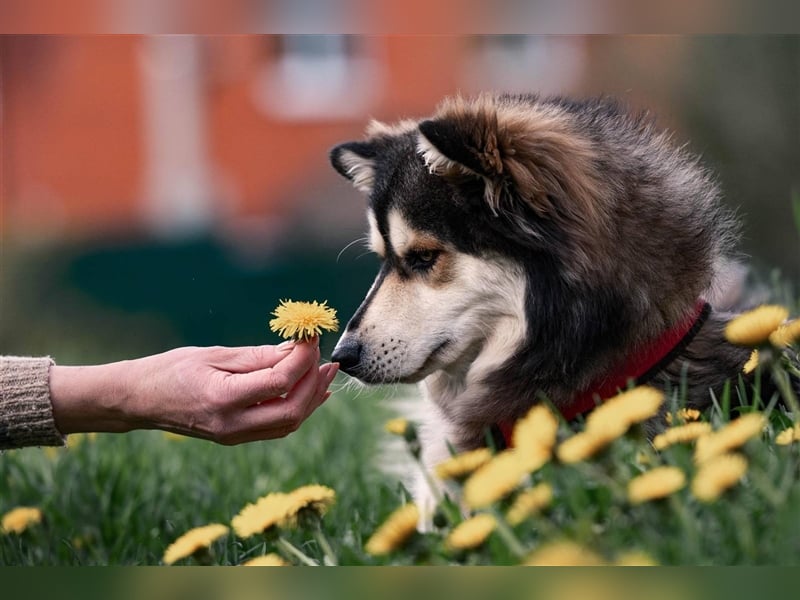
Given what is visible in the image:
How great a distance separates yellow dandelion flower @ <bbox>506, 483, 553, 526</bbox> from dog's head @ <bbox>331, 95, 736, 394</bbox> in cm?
94

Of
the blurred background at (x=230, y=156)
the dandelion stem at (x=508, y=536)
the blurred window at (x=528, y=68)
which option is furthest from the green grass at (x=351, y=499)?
the blurred window at (x=528, y=68)

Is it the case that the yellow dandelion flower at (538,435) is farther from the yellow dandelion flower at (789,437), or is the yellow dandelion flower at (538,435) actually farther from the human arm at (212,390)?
the human arm at (212,390)

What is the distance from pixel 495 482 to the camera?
1.34 meters

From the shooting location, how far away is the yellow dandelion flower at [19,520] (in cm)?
245

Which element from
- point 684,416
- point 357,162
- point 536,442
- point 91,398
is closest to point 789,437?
point 684,416

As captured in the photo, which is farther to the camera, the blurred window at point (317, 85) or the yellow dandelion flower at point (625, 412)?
the blurred window at point (317, 85)

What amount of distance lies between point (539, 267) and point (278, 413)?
77 centimetres

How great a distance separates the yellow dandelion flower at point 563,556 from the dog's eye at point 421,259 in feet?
4.11

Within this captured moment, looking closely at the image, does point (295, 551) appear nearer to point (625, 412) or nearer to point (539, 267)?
point (625, 412)

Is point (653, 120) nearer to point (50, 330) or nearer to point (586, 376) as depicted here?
point (586, 376)

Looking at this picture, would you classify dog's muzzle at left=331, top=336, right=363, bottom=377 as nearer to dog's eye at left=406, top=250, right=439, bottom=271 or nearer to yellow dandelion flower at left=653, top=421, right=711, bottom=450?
dog's eye at left=406, top=250, right=439, bottom=271

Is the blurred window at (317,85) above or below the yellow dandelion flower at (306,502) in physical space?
above

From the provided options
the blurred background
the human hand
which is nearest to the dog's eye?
the human hand

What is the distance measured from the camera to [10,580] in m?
1.35
